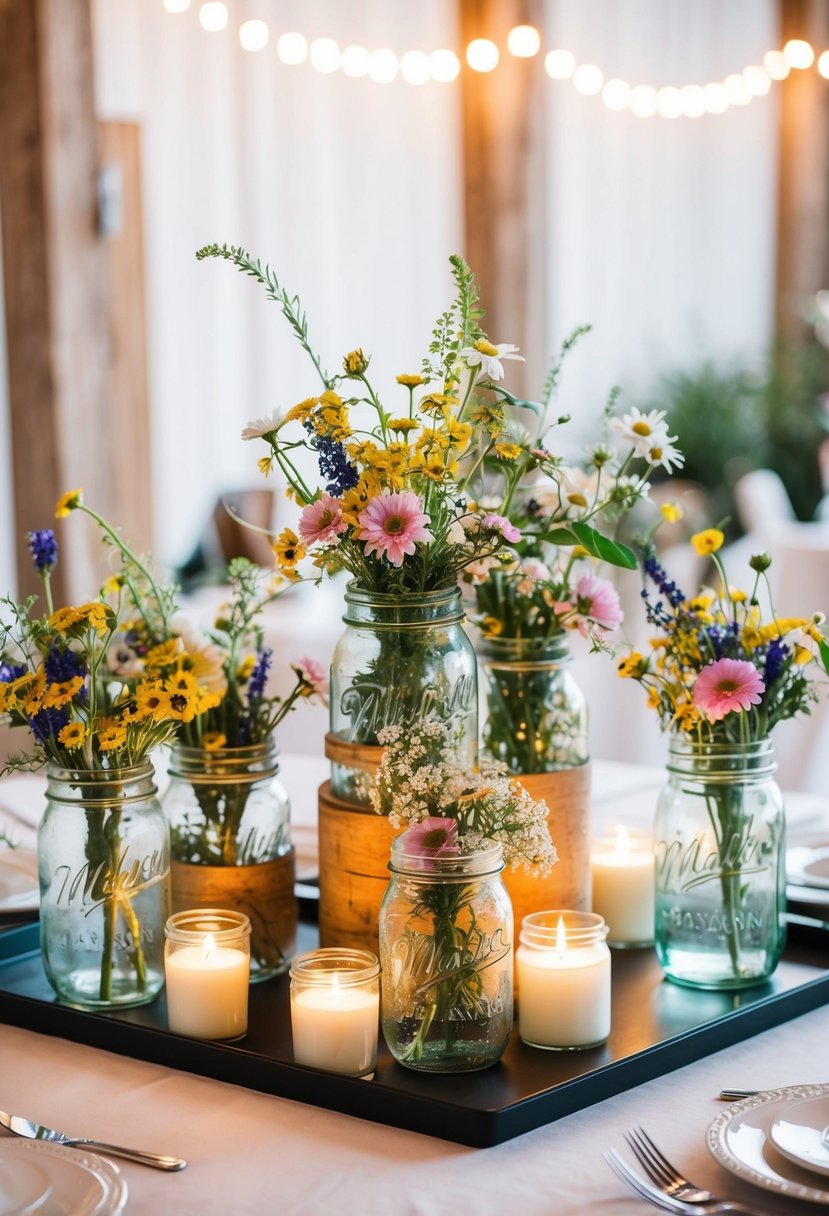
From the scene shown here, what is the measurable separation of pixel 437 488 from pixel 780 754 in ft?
6.48

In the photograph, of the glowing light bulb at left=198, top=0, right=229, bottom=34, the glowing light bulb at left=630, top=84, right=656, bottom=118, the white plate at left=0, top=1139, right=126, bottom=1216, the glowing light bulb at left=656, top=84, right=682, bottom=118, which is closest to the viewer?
the white plate at left=0, top=1139, right=126, bottom=1216

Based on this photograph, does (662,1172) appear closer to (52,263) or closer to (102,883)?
(102,883)

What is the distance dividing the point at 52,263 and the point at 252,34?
50.1 inches

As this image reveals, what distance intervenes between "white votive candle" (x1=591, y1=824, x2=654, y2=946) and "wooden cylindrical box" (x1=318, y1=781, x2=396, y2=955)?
0.22 metres

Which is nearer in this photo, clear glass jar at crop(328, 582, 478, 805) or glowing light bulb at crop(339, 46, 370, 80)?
clear glass jar at crop(328, 582, 478, 805)

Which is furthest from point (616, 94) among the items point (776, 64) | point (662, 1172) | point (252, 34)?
point (662, 1172)

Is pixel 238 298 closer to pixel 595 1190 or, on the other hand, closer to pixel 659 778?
pixel 659 778

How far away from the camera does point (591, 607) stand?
1157 mm

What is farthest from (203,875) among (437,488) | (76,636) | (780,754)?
(780,754)

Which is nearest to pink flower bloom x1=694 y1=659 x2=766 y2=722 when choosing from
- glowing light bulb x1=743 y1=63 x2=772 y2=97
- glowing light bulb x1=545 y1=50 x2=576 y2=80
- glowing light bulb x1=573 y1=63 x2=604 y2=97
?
glowing light bulb x1=545 y1=50 x2=576 y2=80

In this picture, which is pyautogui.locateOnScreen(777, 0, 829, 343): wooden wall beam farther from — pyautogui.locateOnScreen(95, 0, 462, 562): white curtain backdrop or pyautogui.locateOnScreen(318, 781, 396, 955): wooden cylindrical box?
pyautogui.locateOnScreen(318, 781, 396, 955): wooden cylindrical box

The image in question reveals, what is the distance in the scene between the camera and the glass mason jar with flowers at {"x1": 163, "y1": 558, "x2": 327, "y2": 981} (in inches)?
45.2

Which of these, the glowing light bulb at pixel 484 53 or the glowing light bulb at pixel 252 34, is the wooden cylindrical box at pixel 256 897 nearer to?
the glowing light bulb at pixel 252 34

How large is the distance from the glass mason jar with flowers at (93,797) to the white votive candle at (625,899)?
359mm
